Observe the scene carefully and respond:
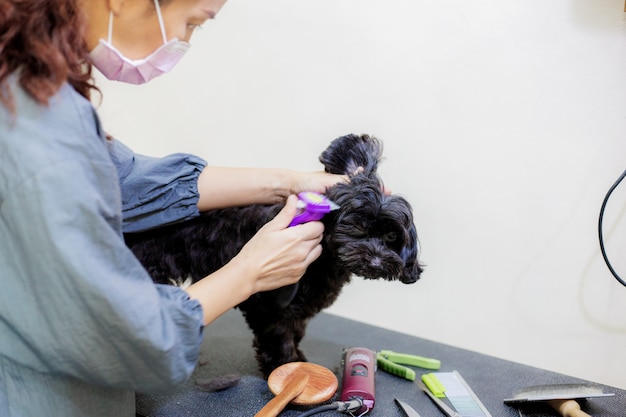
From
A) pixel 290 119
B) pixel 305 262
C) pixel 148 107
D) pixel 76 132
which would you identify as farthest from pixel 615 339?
pixel 148 107

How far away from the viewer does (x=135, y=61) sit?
2.94 feet

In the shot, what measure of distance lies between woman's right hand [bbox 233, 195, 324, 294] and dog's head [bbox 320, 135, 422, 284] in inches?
2.7

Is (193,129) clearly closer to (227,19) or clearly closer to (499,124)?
(227,19)

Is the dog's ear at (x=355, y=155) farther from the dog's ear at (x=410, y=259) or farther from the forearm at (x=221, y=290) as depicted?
the forearm at (x=221, y=290)

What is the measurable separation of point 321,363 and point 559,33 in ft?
3.56

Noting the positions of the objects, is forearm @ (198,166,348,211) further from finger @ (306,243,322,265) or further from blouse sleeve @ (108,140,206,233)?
finger @ (306,243,322,265)

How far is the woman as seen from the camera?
668 mm

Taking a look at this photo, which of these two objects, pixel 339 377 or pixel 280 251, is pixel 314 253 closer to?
pixel 280 251

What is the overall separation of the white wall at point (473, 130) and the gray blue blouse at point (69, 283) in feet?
3.30

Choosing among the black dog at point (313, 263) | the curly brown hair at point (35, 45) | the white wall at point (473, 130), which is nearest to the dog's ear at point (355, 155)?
the black dog at point (313, 263)

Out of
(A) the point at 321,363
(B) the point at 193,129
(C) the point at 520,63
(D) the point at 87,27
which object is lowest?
(A) the point at 321,363

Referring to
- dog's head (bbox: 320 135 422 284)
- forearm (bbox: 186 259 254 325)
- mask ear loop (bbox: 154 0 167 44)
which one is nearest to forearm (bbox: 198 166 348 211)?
dog's head (bbox: 320 135 422 284)

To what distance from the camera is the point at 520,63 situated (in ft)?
4.57

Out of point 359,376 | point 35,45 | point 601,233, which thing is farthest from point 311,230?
point 601,233
